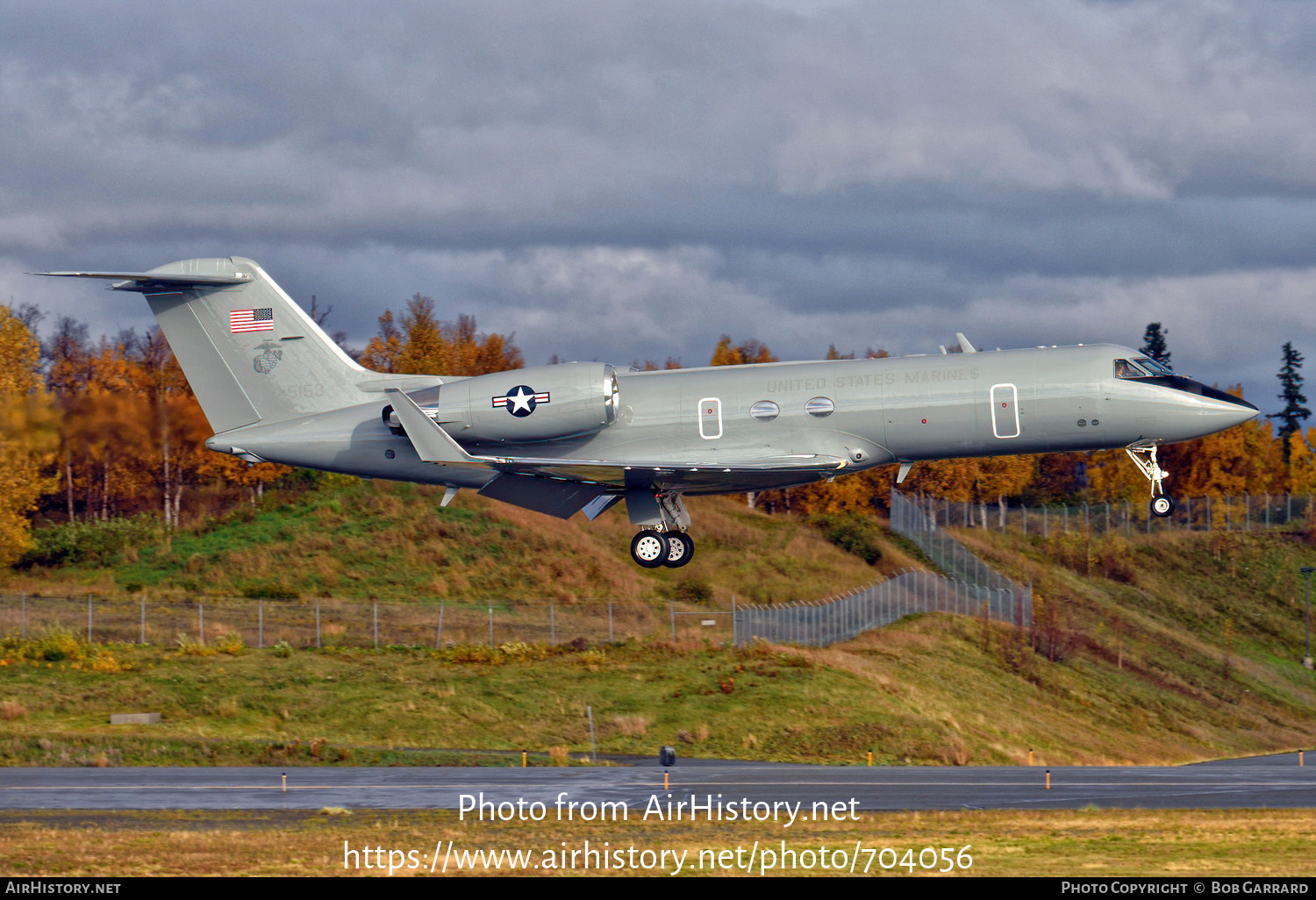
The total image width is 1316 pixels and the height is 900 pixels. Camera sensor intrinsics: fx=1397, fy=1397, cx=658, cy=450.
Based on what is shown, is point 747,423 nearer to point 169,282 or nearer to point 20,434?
point 169,282

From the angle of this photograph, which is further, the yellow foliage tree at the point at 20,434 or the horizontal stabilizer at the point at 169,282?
the yellow foliage tree at the point at 20,434

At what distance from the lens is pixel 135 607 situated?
209 feet

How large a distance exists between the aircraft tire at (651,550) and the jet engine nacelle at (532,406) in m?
2.85

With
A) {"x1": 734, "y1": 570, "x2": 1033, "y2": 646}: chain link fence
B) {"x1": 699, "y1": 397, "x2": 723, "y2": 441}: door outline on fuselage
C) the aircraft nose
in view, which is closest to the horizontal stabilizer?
{"x1": 699, "y1": 397, "x2": 723, "y2": 441}: door outline on fuselage

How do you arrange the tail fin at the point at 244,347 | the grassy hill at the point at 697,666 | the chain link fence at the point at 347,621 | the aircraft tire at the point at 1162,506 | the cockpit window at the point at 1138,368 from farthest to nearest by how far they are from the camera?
the chain link fence at the point at 347,621 < the grassy hill at the point at 697,666 < the tail fin at the point at 244,347 < the cockpit window at the point at 1138,368 < the aircraft tire at the point at 1162,506

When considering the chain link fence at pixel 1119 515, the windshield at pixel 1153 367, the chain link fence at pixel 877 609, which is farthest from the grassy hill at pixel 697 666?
the windshield at pixel 1153 367

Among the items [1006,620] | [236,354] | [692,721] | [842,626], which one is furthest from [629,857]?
[1006,620]

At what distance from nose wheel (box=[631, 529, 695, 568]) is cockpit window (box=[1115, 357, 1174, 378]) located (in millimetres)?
9683

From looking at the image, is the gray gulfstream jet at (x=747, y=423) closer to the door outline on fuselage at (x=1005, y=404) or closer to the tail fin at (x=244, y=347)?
the door outline on fuselage at (x=1005, y=404)

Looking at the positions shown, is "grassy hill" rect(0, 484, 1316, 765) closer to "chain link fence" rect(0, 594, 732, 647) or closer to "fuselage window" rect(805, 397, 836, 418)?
"chain link fence" rect(0, 594, 732, 647)

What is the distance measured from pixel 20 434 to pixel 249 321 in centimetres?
918

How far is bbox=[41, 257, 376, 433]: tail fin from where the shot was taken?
33.2m

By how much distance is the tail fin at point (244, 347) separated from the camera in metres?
33.2

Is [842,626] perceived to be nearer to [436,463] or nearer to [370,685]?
[370,685]
